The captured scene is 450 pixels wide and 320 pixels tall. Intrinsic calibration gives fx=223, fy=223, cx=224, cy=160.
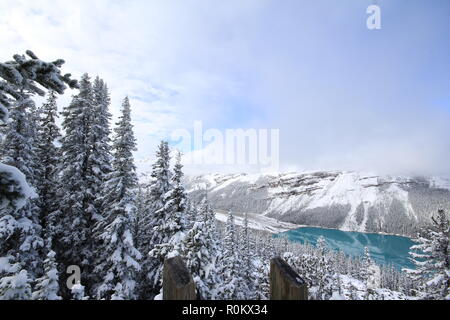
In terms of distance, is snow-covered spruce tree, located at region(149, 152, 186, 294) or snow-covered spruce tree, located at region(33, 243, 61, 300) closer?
snow-covered spruce tree, located at region(33, 243, 61, 300)

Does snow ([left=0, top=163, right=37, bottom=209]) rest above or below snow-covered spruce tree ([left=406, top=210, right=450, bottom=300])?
above

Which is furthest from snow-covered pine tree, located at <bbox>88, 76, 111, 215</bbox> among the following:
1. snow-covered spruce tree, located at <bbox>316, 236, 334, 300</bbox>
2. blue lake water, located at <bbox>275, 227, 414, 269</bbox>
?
blue lake water, located at <bbox>275, 227, 414, 269</bbox>

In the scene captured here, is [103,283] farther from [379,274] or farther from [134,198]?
[379,274]

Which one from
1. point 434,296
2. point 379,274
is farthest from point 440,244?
point 379,274

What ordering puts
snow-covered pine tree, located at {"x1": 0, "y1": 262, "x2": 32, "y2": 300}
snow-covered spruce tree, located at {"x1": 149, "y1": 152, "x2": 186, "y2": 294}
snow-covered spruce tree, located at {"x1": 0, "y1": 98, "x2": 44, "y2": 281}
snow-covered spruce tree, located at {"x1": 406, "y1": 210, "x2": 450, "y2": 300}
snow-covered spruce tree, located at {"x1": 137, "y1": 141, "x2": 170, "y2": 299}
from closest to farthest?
snow-covered pine tree, located at {"x1": 0, "y1": 262, "x2": 32, "y2": 300}, snow-covered spruce tree, located at {"x1": 0, "y1": 98, "x2": 44, "y2": 281}, snow-covered spruce tree, located at {"x1": 406, "y1": 210, "x2": 450, "y2": 300}, snow-covered spruce tree, located at {"x1": 149, "y1": 152, "x2": 186, "y2": 294}, snow-covered spruce tree, located at {"x1": 137, "y1": 141, "x2": 170, "y2": 299}

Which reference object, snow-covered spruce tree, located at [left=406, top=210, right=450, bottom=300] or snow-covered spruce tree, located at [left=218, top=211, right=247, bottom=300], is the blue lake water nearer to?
snow-covered spruce tree, located at [left=218, top=211, right=247, bottom=300]

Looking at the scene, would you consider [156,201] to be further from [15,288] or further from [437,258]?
[437,258]

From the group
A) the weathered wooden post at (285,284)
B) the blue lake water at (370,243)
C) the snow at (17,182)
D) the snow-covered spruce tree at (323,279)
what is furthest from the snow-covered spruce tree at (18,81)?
the blue lake water at (370,243)
